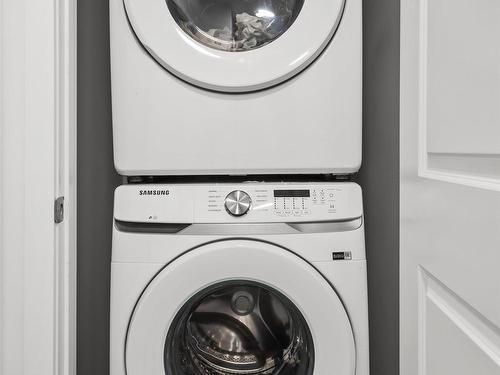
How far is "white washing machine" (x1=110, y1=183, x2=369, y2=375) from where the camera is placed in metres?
1.03

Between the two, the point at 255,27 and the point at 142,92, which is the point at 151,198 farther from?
the point at 255,27

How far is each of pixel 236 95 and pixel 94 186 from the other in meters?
0.55

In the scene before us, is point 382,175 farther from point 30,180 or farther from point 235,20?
point 30,180

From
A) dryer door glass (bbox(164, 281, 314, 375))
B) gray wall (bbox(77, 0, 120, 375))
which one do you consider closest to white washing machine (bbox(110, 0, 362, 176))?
gray wall (bbox(77, 0, 120, 375))

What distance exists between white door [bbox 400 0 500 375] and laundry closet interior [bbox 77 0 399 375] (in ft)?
0.65

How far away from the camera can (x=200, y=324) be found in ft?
4.00

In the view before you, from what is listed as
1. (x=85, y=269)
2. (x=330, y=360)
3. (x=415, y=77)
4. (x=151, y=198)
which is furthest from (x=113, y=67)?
(x=330, y=360)

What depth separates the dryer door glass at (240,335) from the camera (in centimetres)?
118

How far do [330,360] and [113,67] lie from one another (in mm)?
905

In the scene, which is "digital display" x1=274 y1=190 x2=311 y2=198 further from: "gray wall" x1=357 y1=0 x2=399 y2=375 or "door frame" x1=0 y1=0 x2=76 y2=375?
"door frame" x1=0 y1=0 x2=76 y2=375

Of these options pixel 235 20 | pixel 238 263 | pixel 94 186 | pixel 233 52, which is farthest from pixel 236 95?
pixel 94 186

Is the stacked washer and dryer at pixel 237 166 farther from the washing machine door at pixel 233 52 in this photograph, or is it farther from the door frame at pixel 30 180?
the door frame at pixel 30 180

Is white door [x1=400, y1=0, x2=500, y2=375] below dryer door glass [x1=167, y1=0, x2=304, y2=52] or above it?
below

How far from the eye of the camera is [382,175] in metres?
1.24
